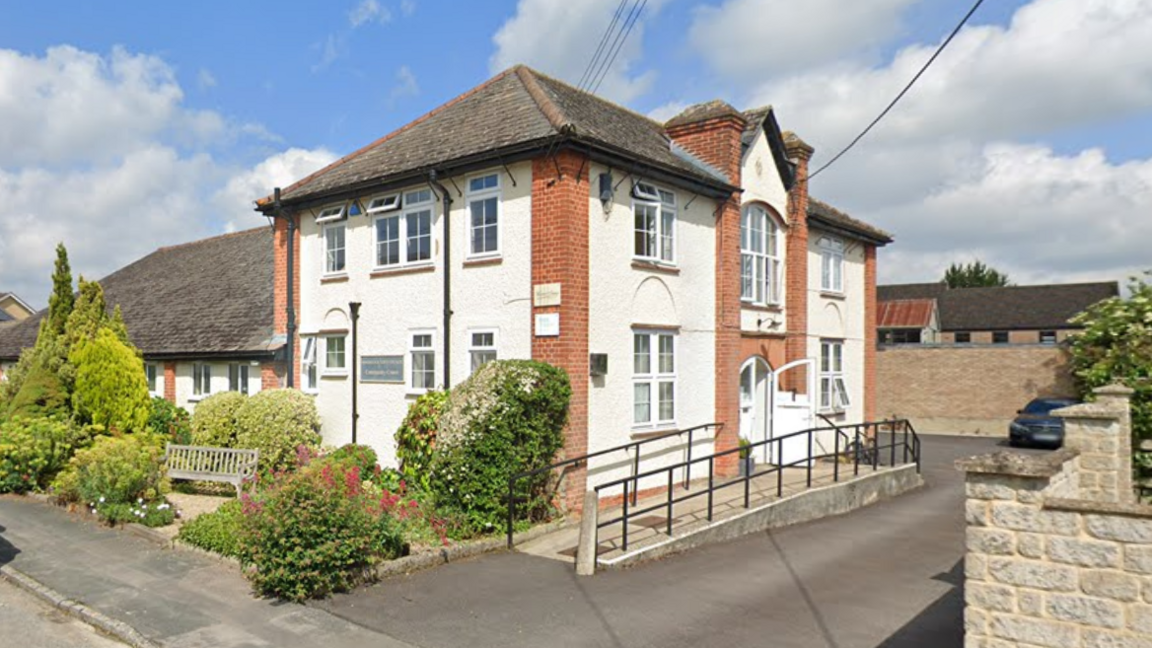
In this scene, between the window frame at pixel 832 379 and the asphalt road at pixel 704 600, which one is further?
the window frame at pixel 832 379

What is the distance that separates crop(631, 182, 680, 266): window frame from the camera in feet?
43.5

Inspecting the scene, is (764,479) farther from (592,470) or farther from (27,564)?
(27,564)

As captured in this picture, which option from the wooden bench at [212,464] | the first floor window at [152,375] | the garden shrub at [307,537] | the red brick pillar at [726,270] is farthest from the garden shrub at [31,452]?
the red brick pillar at [726,270]

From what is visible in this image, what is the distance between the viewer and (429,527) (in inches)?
409

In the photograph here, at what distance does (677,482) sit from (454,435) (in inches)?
193

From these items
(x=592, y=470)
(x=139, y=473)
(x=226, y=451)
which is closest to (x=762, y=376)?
(x=592, y=470)

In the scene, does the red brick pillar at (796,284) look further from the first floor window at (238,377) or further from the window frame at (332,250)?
the first floor window at (238,377)

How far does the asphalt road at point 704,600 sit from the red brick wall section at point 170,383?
14079mm

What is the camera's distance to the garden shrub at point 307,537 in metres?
8.17

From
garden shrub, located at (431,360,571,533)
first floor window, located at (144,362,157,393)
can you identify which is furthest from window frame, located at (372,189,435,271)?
first floor window, located at (144,362,157,393)

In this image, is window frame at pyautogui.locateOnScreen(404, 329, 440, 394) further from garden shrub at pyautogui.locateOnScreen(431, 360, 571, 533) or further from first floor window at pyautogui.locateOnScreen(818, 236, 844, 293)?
first floor window at pyautogui.locateOnScreen(818, 236, 844, 293)

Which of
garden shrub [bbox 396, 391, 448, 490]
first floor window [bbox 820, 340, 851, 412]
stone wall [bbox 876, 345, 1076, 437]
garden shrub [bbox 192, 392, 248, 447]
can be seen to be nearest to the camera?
garden shrub [bbox 396, 391, 448, 490]

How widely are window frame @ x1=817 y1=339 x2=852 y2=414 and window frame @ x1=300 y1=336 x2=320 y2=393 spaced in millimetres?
11940

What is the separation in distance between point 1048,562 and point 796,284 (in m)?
13.3
